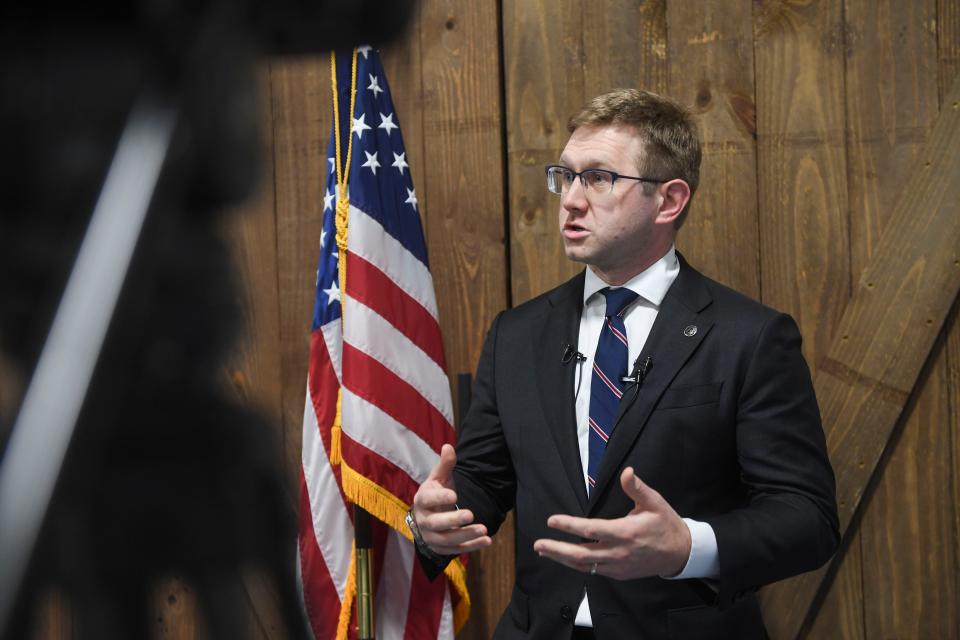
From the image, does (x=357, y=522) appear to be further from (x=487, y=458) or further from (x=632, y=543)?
(x=632, y=543)

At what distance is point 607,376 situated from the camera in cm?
160

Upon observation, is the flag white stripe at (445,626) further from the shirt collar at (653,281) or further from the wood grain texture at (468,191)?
the shirt collar at (653,281)

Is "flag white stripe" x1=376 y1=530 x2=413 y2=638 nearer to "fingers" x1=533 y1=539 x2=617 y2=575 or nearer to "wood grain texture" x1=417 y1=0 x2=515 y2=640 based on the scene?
"wood grain texture" x1=417 y1=0 x2=515 y2=640

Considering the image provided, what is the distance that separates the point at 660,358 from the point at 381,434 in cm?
68

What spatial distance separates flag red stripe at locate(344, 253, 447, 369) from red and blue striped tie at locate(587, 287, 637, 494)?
1.76 feet

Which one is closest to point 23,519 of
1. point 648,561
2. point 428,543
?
point 648,561

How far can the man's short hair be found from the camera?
1.66 m

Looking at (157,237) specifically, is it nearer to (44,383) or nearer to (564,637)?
(44,383)

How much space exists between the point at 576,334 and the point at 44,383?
1547 mm

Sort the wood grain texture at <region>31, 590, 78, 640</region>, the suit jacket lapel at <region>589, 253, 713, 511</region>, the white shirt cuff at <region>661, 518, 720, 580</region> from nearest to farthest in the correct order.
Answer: the wood grain texture at <region>31, 590, 78, 640</region> → the white shirt cuff at <region>661, 518, 720, 580</region> → the suit jacket lapel at <region>589, 253, 713, 511</region>

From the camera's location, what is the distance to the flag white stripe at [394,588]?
2.08 meters

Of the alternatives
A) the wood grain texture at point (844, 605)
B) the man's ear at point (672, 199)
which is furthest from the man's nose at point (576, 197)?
the wood grain texture at point (844, 605)

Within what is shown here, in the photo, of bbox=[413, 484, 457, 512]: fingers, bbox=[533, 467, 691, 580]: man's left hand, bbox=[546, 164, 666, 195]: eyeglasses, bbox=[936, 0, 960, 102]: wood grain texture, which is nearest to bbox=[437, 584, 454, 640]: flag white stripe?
bbox=[413, 484, 457, 512]: fingers

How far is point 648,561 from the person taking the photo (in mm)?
1053
